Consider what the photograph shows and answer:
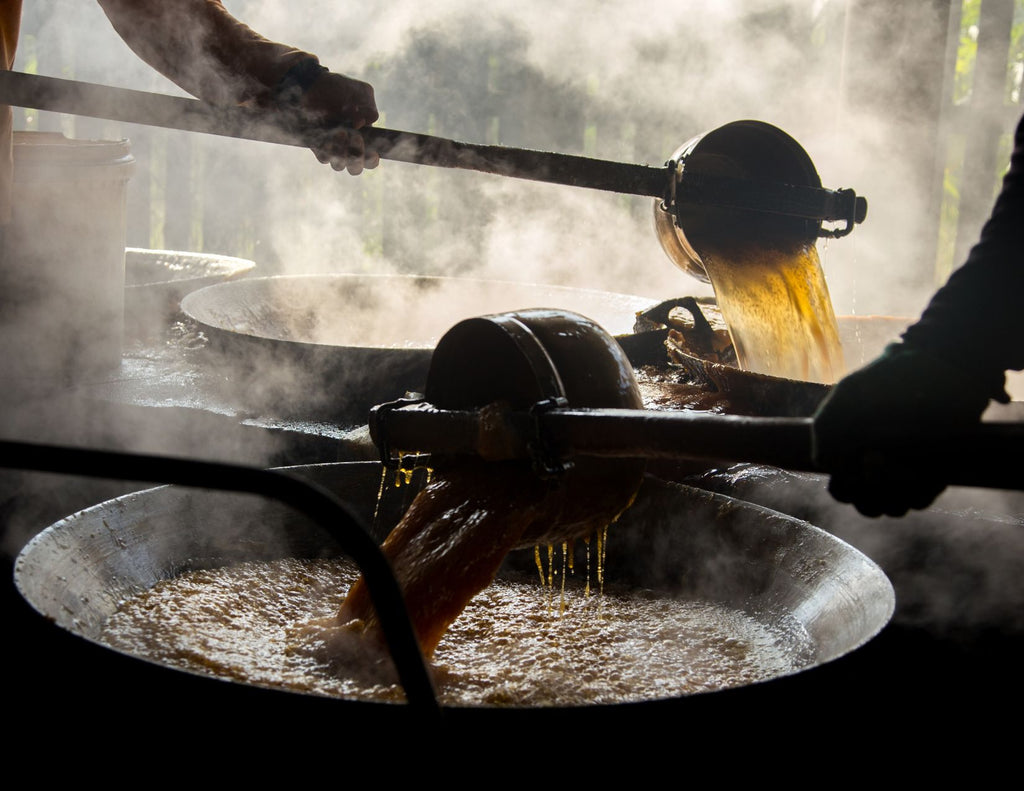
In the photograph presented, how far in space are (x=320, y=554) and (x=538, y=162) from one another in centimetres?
127

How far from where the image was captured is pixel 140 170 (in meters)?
9.09

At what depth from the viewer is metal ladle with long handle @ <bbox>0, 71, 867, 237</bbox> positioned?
8.95 feet

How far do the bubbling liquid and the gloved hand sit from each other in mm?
653

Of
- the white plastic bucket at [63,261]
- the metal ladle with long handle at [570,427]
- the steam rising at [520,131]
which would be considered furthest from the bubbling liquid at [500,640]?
the steam rising at [520,131]

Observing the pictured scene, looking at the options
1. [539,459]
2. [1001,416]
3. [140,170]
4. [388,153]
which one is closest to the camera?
[539,459]

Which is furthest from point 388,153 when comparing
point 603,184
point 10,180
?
point 10,180

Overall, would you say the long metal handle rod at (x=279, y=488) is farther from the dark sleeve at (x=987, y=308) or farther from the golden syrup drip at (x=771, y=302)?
the golden syrup drip at (x=771, y=302)

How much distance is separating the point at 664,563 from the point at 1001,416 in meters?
0.94

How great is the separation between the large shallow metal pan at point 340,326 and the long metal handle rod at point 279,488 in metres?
1.85

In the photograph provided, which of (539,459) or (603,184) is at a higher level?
(603,184)

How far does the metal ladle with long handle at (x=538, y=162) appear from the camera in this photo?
2.73 meters

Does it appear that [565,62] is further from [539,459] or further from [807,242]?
[539,459]

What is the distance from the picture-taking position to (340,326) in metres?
4.27

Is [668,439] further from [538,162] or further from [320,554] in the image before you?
[538,162]
